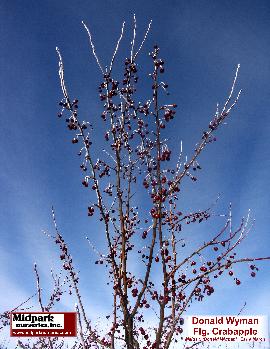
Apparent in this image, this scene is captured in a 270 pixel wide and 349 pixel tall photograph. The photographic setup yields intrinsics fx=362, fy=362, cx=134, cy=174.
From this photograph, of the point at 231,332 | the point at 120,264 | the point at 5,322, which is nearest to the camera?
the point at 120,264

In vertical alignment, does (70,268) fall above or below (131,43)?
below

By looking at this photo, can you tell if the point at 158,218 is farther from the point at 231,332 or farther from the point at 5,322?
the point at 5,322

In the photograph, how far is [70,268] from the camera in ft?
18.1

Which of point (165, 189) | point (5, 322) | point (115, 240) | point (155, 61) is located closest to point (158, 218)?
point (165, 189)

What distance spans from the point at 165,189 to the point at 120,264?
121 cm

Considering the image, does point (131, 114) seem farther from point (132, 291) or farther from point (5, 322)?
point (5, 322)

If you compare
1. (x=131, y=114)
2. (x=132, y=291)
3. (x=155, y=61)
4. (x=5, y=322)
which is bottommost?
(x=5, y=322)

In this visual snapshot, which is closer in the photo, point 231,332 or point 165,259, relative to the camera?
point 165,259

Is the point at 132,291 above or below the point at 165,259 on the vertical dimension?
below

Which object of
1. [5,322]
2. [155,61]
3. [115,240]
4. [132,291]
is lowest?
[5,322]

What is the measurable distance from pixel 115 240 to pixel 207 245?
5.73 ft

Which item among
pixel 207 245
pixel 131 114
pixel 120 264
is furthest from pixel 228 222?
pixel 131 114

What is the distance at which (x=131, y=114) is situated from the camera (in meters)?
5.54

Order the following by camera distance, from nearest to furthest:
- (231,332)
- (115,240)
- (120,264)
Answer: (120,264) < (115,240) < (231,332)
